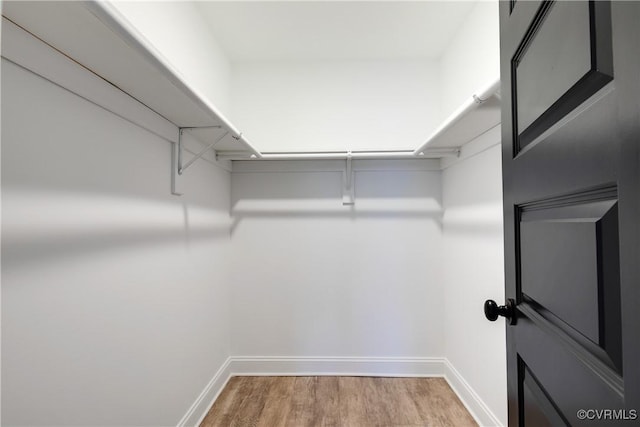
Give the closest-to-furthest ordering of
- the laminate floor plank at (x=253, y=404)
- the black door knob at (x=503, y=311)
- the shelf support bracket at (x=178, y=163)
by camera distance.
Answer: the black door knob at (x=503, y=311) → the shelf support bracket at (x=178, y=163) → the laminate floor plank at (x=253, y=404)

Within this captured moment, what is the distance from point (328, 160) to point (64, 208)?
1.67 metres

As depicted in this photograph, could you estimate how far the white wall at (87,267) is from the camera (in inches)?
29.1

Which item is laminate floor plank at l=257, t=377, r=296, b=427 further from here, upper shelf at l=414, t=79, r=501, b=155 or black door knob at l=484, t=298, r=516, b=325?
upper shelf at l=414, t=79, r=501, b=155

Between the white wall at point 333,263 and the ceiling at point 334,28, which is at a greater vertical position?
the ceiling at point 334,28

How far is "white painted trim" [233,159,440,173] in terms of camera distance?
225cm

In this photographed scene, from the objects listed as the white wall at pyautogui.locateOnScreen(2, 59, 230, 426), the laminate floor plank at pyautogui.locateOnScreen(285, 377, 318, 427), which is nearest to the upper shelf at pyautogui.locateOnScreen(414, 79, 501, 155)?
the white wall at pyautogui.locateOnScreen(2, 59, 230, 426)

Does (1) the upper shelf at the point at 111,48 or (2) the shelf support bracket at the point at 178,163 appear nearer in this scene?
(1) the upper shelf at the point at 111,48

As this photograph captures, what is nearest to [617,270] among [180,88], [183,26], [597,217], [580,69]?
[597,217]

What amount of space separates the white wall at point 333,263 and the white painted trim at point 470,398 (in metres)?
0.26

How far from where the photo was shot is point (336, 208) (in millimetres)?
2277

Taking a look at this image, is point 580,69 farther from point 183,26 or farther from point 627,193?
point 183,26

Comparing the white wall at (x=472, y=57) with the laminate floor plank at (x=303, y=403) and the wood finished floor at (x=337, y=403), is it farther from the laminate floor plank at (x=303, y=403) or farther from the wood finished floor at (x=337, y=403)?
the laminate floor plank at (x=303, y=403)

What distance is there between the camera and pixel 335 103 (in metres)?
2.29

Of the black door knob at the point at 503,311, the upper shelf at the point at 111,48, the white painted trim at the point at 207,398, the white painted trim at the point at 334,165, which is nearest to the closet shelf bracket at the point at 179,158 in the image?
the upper shelf at the point at 111,48
